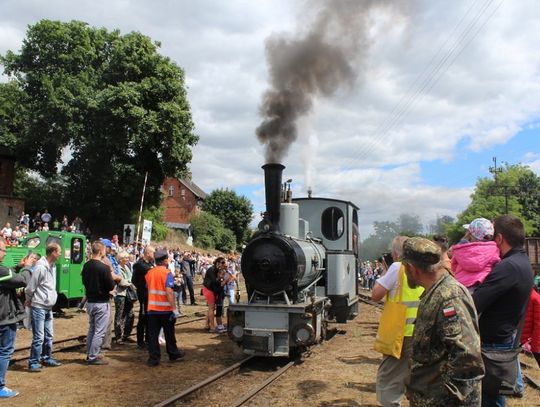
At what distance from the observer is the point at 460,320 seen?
100 inches

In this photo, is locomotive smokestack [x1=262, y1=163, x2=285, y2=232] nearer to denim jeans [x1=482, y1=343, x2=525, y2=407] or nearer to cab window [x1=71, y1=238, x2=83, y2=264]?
denim jeans [x1=482, y1=343, x2=525, y2=407]

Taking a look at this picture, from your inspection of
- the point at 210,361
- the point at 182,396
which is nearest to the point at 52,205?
the point at 210,361

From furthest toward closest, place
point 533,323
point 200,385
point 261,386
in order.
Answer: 1. point 261,386
2. point 200,385
3. point 533,323

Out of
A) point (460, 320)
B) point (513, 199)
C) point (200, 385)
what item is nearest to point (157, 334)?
point (200, 385)

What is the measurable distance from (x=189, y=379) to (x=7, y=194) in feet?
102

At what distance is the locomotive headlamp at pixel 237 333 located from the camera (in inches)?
309

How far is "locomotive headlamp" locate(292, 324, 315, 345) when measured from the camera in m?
7.53

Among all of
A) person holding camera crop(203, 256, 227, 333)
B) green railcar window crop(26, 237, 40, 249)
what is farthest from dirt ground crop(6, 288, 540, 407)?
green railcar window crop(26, 237, 40, 249)

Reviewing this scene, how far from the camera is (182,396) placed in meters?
5.93

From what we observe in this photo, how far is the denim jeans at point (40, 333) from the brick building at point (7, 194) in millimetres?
25918

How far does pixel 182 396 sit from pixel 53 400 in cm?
155

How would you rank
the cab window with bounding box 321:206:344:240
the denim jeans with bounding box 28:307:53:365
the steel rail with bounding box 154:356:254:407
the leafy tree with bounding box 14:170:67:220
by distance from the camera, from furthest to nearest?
the leafy tree with bounding box 14:170:67:220 → the cab window with bounding box 321:206:344:240 → the denim jeans with bounding box 28:307:53:365 → the steel rail with bounding box 154:356:254:407

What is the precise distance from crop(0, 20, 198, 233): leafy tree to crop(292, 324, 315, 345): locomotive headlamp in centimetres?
2420

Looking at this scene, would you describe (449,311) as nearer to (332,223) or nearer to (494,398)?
(494,398)
